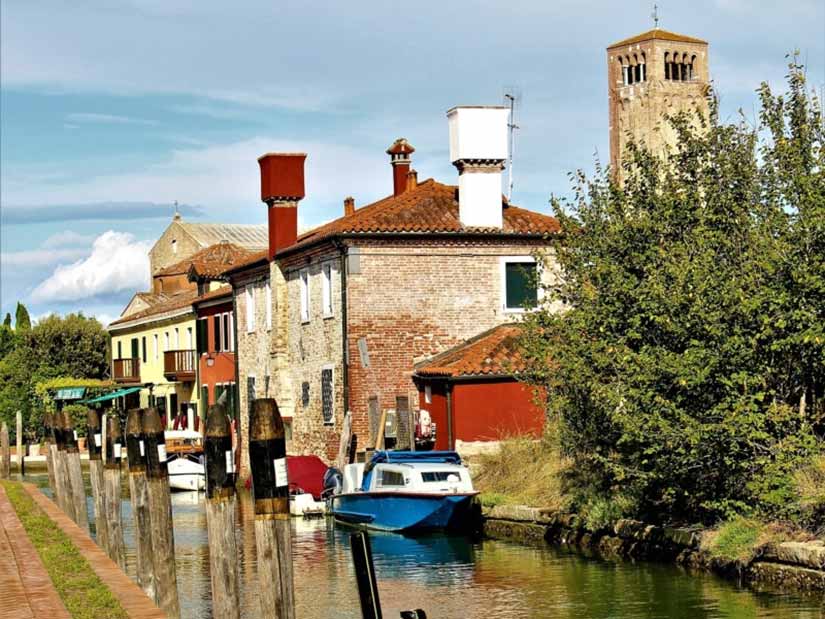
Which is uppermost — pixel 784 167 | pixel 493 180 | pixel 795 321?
pixel 493 180

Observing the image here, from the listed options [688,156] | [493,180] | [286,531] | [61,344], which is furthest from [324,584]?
[61,344]

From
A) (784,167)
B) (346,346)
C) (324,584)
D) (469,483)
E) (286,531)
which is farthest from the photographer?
(346,346)

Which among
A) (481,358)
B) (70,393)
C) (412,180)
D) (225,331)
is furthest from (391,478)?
(70,393)

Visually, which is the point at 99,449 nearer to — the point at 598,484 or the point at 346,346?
the point at 598,484

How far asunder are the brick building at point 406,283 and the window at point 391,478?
5.74 m

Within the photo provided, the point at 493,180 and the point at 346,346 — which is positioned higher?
the point at 493,180

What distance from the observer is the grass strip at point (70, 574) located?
45.1 feet

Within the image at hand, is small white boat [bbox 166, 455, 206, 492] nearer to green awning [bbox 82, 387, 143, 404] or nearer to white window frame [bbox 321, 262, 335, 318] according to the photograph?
white window frame [bbox 321, 262, 335, 318]

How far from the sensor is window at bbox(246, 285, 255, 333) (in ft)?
150

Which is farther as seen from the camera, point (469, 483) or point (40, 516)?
point (469, 483)

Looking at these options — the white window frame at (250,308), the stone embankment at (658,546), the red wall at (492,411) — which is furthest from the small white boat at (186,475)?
the stone embankment at (658,546)

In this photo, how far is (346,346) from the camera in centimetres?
3647

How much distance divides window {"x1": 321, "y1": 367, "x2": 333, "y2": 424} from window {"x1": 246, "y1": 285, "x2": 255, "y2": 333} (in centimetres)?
759

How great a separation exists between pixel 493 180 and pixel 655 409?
58.6ft
